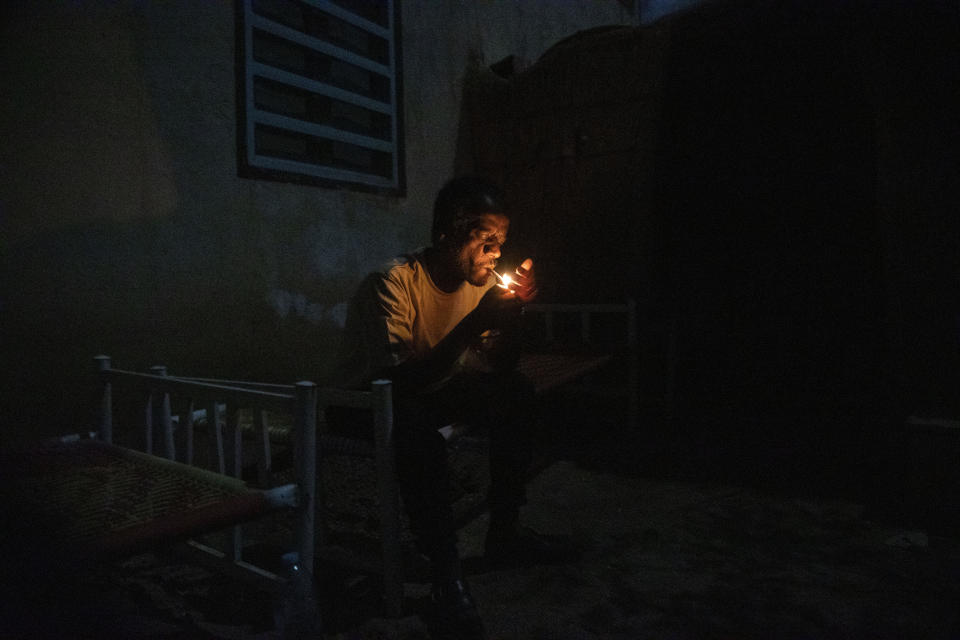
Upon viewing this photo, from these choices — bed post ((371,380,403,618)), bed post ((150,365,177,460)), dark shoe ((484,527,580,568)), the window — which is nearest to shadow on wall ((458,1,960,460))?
the window

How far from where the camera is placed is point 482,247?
2557 mm

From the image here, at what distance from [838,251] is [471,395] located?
3.80m

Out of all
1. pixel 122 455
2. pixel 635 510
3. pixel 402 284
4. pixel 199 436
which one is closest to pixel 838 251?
Result: pixel 635 510

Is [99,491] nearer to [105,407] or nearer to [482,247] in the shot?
[105,407]

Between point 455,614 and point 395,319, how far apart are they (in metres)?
1.00

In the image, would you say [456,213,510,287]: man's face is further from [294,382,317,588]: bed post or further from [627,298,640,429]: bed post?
[627,298,640,429]: bed post

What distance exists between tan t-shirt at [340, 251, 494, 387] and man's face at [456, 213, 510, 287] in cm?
13

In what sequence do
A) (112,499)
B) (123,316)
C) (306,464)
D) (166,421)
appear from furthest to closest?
(123,316), (166,421), (306,464), (112,499)

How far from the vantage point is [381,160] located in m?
4.82

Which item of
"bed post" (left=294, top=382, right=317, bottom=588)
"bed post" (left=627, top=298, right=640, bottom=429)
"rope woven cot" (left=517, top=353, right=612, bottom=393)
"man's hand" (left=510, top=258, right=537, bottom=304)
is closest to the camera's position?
"bed post" (left=294, top=382, right=317, bottom=588)

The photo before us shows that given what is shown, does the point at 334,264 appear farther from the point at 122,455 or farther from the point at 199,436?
the point at 122,455

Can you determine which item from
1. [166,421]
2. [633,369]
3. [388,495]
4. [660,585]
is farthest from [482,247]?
[633,369]

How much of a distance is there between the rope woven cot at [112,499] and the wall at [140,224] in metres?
0.99

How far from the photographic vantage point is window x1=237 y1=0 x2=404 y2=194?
373 cm
